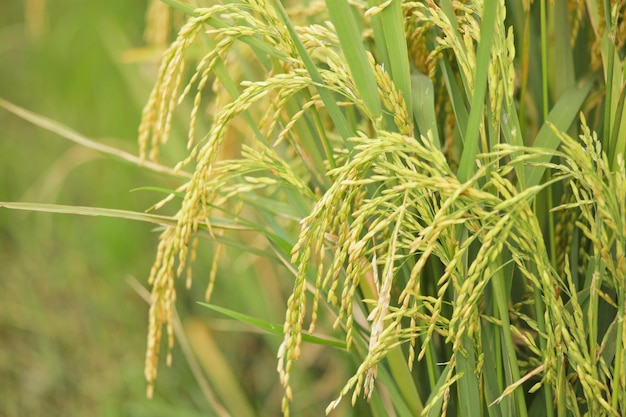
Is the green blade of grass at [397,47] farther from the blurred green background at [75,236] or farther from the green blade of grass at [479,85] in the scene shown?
the blurred green background at [75,236]

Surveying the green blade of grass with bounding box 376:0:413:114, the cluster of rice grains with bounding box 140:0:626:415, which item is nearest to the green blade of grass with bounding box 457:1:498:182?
the cluster of rice grains with bounding box 140:0:626:415

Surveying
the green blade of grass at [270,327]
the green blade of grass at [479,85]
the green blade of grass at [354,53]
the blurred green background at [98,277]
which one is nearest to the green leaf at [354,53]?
the green blade of grass at [354,53]

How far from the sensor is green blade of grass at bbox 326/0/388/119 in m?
0.81

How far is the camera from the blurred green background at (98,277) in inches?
73.5

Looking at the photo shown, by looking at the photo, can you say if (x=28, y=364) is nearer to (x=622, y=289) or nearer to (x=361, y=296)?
(x=361, y=296)

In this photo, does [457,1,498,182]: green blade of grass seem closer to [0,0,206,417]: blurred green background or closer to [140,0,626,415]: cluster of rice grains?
[140,0,626,415]: cluster of rice grains

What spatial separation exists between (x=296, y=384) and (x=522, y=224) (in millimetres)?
1268

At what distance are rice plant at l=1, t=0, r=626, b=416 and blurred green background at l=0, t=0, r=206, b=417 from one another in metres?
0.83

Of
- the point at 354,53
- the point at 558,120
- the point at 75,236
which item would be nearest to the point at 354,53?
the point at 354,53

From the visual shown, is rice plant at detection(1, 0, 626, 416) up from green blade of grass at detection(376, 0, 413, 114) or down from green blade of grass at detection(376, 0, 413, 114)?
down

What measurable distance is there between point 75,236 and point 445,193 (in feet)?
6.68

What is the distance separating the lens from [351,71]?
812 millimetres

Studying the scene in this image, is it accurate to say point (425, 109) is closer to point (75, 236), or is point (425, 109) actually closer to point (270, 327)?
point (270, 327)

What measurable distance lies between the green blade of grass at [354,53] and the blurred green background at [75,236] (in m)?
0.94
